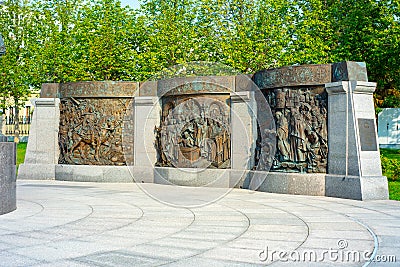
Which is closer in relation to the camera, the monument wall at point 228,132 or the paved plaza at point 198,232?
the paved plaza at point 198,232

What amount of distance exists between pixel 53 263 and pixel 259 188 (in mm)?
9976

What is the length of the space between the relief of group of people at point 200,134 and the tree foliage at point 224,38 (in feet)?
47.0

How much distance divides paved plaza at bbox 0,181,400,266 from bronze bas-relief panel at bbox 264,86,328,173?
53.2 inches

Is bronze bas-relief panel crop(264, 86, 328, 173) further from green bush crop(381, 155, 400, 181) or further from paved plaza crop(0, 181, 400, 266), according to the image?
green bush crop(381, 155, 400, 181)

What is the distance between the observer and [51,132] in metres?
20.4

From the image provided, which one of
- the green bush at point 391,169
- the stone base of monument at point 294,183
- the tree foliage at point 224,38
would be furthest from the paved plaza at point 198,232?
the tree foliage at point 224,38

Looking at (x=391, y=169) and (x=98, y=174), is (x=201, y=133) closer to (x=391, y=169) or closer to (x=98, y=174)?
(x=98, y=174)

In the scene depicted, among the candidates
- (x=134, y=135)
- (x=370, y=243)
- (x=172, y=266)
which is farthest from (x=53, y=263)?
(x=134, y=135)

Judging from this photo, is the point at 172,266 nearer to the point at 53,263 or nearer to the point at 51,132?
the point at 53,263

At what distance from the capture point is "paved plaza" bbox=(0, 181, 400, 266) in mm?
7133

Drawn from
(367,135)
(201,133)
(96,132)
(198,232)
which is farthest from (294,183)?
(96,132)

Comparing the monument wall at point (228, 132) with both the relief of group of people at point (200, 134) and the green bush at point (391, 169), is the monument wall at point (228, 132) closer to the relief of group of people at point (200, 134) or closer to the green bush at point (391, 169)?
the relief of group of people at point (200, 134)

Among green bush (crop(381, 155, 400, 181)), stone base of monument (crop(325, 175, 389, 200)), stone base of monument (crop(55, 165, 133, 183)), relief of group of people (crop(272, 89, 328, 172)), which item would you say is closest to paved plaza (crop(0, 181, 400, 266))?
stone base of monument (crop(325, 175, 389, 200))

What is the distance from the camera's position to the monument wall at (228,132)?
46.7 feet
